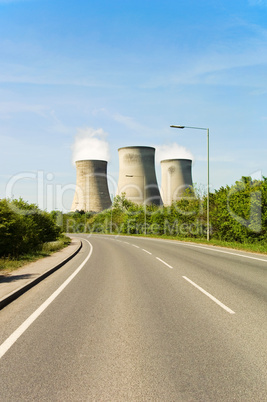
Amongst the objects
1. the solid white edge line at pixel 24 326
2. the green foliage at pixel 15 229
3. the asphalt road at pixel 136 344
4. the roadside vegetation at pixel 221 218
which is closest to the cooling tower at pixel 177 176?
the roadside vegetation at pixel 221 218

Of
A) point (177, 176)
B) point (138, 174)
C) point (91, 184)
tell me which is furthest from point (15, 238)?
point (177, 176)

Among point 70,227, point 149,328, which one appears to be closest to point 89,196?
point 70,227

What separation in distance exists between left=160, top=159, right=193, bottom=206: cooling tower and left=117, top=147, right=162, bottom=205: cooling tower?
2676 mm

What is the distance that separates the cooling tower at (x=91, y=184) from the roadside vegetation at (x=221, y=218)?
22.2 ft

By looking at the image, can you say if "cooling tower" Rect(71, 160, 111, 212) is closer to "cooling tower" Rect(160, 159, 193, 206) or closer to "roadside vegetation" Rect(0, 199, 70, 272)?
"cooling tower" Rect(160, 159, 193, 206)

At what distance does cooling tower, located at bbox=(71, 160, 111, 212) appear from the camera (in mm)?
59750

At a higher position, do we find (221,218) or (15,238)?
(221,218)

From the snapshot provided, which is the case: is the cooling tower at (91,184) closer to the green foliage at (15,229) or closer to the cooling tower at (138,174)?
the cooling tower at (138,174)

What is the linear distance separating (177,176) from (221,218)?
34.6 m

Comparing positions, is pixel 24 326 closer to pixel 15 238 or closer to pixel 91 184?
pixel 15 238

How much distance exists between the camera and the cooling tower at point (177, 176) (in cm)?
5912

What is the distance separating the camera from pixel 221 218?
25141mm

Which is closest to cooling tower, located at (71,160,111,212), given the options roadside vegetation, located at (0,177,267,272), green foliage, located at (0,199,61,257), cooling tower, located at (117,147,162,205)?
cooling tower, located at (117,147,162,205)

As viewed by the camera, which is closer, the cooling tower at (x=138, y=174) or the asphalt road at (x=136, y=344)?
the asphalt road at (x=136, y=344)
